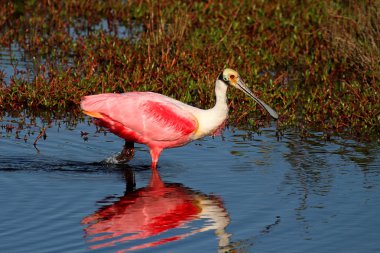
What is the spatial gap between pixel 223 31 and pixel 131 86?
2.88m

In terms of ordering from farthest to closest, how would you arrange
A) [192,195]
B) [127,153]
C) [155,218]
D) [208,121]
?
[127,153]
[208,121]
[192,195]
[155,218]

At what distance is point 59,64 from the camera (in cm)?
1450

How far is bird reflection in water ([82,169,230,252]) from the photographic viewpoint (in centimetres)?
789

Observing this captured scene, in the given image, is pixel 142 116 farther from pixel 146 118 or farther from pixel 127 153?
pixel 127 153

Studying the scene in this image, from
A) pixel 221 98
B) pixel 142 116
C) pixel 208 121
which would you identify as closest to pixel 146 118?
pixel 142 116

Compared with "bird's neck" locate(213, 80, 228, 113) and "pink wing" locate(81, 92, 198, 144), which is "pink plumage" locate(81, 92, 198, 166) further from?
"bird's neck" locate(213, 80, 228, 113)

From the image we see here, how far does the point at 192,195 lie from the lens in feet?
30.8

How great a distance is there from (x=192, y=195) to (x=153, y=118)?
124 centimetres

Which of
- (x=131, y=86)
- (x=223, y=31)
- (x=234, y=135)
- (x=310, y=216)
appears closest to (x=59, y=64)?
(x=131, y=86)

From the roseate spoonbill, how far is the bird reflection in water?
0.67 meters

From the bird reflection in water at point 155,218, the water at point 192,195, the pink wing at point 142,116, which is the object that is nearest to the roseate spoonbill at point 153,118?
the pink wing at point 142,116

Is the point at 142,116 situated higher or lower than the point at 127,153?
higher

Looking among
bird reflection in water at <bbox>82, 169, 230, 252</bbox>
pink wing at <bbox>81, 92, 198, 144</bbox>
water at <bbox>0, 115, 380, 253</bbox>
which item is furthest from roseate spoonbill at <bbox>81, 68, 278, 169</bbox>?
bird reflection in water at <bbox>82, 169, 230, 252</bbox>

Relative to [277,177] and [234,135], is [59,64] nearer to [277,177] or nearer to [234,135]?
[234,135]
